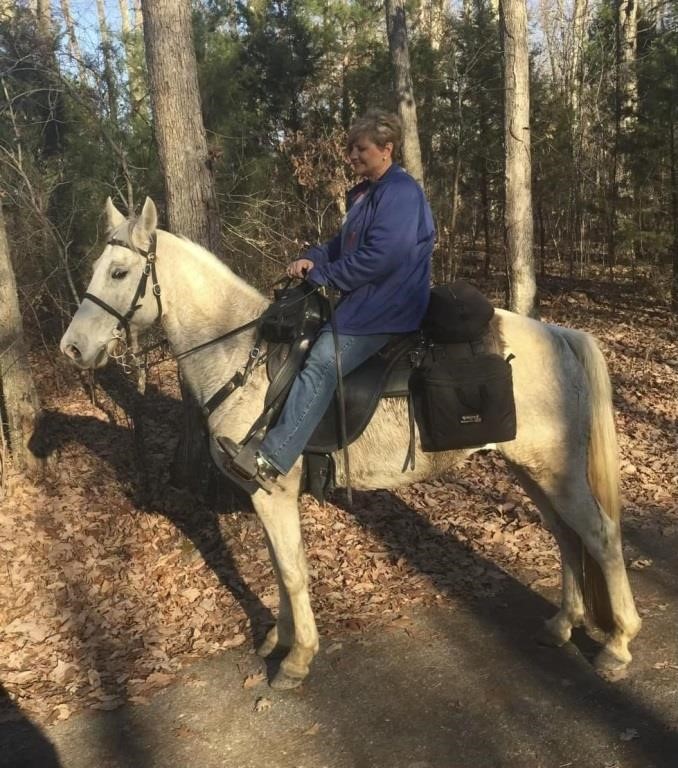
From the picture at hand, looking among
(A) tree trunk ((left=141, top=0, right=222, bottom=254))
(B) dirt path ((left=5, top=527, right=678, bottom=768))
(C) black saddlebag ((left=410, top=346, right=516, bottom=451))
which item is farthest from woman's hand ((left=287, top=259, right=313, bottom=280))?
(B) dirt path ((left=5, top=527, right=678, bottom=768))

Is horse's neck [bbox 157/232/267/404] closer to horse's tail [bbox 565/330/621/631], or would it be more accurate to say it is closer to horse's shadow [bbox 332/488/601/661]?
horse's tail [bbox 565/330/621/631]

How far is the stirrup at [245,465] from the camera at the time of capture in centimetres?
362

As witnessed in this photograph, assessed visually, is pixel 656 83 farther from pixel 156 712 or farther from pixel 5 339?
pixel 156 712

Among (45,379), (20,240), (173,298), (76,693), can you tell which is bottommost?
(76,693)

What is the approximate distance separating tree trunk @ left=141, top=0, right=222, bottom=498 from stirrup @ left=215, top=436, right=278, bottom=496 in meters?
2.57

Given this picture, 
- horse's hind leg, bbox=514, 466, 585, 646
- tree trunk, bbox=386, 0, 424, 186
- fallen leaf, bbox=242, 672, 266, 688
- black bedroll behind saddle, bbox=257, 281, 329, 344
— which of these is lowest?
fallen leaf, bbox=242, 672, 266, 688

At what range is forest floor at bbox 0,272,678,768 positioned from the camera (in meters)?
4.18

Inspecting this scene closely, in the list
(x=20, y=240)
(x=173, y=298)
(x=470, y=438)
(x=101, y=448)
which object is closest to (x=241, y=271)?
(x=20, y=240)

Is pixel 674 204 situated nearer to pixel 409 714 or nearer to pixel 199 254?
pixel 199 254

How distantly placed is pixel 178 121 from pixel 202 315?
2.57m

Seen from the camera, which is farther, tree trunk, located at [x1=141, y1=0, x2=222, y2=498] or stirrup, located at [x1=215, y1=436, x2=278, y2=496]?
tree trunk, located at [x1=141, y1=0, x2=222, y2=498]

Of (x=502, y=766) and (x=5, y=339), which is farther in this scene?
(x=5, y=339)

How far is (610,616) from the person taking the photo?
3.98m

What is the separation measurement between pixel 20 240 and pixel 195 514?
5499 mm
